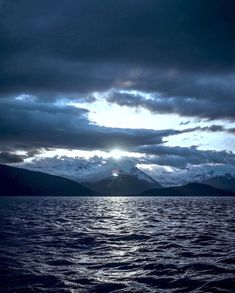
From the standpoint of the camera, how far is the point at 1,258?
26625 mm

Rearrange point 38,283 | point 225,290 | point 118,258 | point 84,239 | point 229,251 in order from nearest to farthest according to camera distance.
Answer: point 225,290, point 38,283, point 118,258, point 229,251, point 84,239

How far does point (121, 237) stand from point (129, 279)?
61.1ft

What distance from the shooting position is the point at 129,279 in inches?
795

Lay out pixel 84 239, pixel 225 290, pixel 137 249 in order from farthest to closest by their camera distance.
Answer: pixel 84 239, pixel 137 249, pixel 225 290

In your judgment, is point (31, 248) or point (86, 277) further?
point (31, 248)

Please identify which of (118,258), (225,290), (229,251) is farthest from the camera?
(229,251)

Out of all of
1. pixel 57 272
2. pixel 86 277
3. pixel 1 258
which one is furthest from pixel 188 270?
pixel 1 258

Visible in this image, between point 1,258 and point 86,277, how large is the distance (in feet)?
28.4

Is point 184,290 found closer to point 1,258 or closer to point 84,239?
point 1,258

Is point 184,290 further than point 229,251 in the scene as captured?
No

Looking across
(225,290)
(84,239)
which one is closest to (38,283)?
(225,290)

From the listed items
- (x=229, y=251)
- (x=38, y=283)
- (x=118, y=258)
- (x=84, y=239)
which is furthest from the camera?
(x=84, y=239)

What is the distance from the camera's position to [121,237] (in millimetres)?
38719

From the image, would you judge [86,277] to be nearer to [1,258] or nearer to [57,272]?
[57,272]
